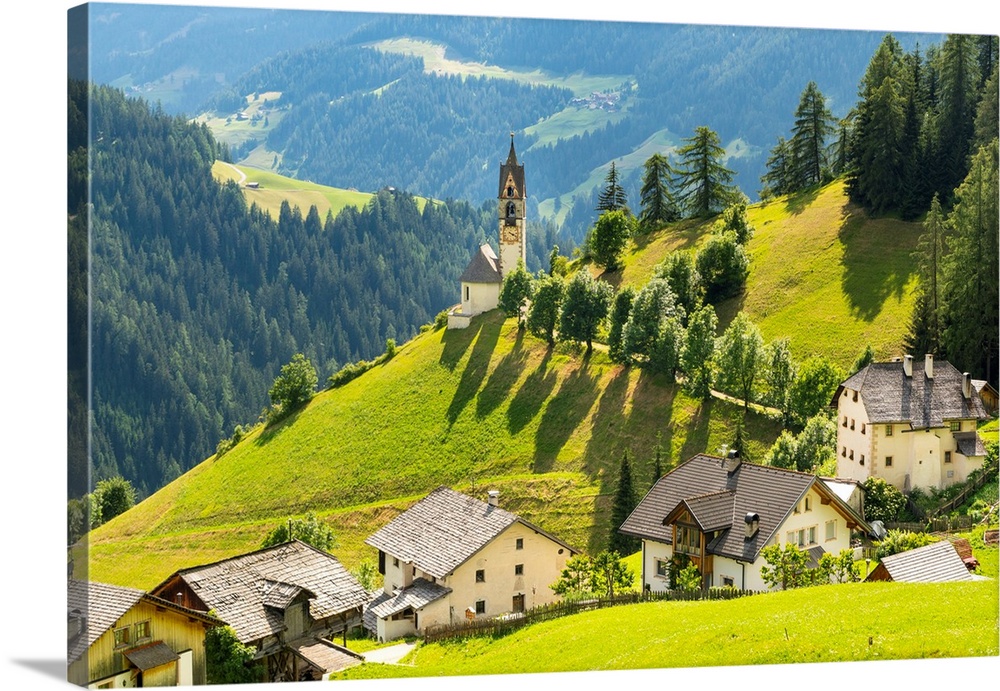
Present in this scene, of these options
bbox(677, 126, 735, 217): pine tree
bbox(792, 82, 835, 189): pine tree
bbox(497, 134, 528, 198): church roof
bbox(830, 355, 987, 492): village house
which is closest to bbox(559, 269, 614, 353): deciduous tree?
bbox(497, 134, 528, 198): church roof

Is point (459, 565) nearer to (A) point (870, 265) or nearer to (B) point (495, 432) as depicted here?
(B) point (495, 432)

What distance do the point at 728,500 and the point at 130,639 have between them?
11.8m

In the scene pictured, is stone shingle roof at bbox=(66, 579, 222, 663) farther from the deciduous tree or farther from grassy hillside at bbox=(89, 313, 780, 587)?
the deciduous tree

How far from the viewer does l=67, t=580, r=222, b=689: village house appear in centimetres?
1875

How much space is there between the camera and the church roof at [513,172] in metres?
40.2

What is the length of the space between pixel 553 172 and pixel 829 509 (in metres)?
18.8

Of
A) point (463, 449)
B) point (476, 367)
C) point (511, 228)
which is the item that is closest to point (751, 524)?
point (463, 449)

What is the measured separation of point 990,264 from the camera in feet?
87.8

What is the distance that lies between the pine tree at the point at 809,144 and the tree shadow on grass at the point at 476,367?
648 inches

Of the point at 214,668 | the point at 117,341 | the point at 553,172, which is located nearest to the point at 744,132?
the point at 553,172

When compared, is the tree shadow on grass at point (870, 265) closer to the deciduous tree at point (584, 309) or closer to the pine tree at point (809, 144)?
the pine tree at point (809, 144)

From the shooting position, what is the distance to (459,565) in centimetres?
2505

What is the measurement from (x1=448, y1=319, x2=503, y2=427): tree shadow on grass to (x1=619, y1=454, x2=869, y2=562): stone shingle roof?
7778 millimetres

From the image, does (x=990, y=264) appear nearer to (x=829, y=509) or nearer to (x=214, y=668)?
(x=829, y=509)
